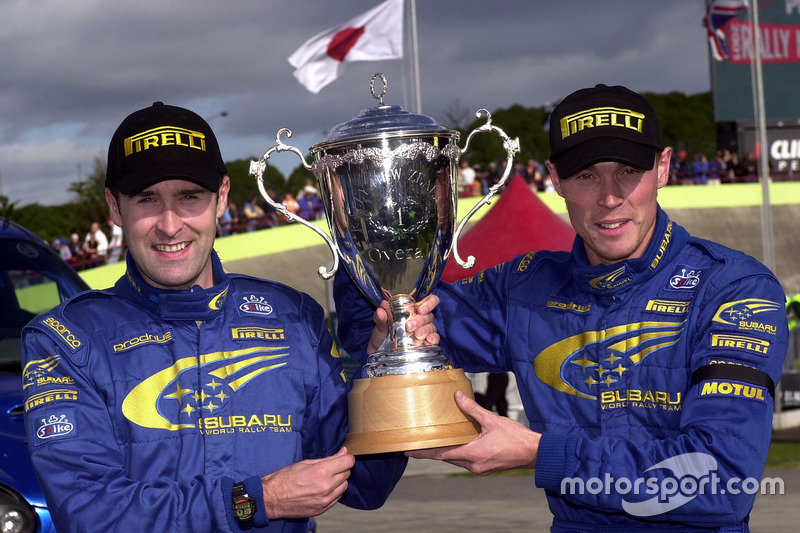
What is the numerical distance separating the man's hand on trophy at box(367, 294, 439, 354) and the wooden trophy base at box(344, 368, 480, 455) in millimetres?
208

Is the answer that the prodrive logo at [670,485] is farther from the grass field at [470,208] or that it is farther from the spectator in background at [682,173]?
the spectator in background at [682,173]

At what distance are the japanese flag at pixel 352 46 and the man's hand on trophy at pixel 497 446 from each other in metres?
17.5

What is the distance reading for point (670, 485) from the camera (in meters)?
2.85

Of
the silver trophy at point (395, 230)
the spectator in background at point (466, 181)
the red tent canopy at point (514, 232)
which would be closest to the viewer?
the silver trophy at point (395, 230)

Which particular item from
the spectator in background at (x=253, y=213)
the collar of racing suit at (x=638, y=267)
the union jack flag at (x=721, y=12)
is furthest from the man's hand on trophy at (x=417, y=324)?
the spectator in background at (x=253, y=213)

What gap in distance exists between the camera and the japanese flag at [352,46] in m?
20.1

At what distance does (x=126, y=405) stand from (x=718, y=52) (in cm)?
3381

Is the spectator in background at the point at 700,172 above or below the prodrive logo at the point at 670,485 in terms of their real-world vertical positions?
above

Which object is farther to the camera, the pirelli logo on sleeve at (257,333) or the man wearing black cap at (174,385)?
the pirelli logo on sleeve at (257,333)

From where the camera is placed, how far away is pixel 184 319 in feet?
10.3

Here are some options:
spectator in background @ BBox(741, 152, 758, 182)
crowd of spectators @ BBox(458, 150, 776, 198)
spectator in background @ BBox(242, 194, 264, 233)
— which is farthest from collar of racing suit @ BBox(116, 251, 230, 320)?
spectator in background @ BBox(741, 152, 758, 182)

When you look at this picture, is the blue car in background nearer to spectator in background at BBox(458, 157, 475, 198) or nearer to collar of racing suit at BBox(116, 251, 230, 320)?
collar of racing suit at BBox(116, 251, 230, 320)

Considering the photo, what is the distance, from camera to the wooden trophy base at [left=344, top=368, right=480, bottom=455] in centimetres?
309

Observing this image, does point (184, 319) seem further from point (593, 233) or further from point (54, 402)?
point (593, 233)
